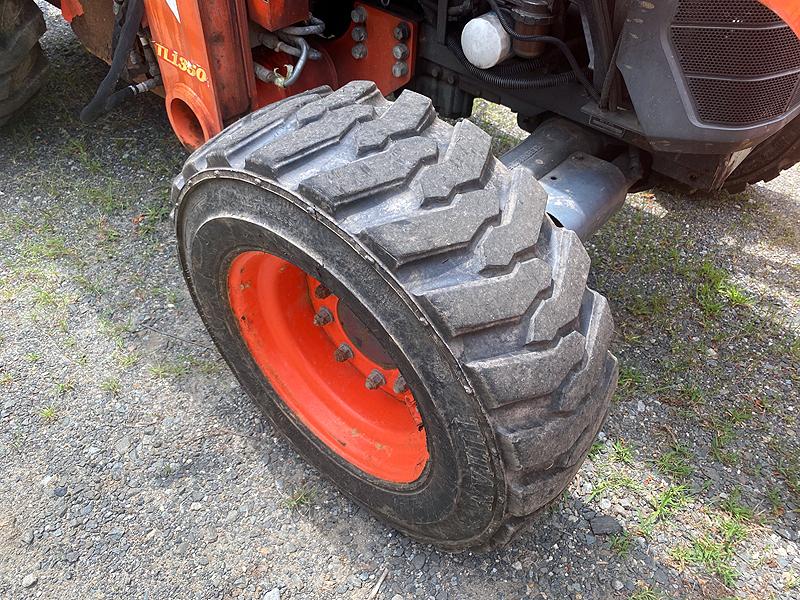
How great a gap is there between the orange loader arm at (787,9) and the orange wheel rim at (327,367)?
3.74ft

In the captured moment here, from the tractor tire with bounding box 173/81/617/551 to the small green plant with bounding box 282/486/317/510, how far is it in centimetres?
30

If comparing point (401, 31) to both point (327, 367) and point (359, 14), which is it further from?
point (327, 367)

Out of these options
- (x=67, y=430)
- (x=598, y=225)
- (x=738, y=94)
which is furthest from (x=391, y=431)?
(x=738, y=94)

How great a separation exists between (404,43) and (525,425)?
1331 mm

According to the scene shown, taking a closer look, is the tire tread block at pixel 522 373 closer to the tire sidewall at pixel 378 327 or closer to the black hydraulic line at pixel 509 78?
the tire sidewall at pixel 378 327

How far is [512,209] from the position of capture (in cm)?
141

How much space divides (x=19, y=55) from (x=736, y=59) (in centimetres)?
262

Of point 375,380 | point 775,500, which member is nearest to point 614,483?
point 775,500

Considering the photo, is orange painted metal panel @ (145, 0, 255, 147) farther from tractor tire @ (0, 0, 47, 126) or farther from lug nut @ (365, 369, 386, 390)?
tractor tire @ (0, 0, 47, 126)

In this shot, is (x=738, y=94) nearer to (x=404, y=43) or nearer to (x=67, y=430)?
(x=404, y=43)

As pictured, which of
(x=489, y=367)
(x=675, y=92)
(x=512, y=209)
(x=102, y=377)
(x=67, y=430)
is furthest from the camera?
(x=102, y=377)

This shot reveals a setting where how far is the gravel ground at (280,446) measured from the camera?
1.83 meters

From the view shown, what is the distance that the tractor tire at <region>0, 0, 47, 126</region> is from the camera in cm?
268

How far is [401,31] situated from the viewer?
6.93 ft
